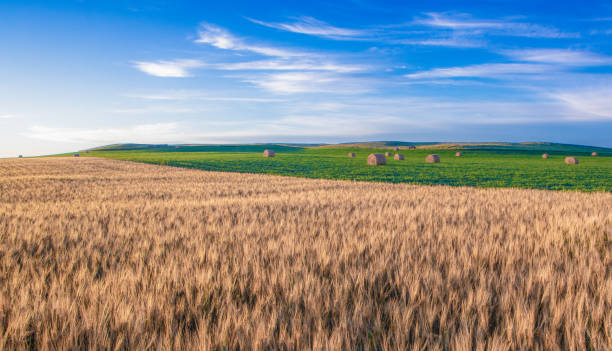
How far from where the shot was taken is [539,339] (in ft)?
6.51

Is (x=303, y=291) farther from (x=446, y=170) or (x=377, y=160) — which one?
(x=377, y=160)

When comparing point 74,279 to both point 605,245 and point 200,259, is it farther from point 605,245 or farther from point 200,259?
point 605,245

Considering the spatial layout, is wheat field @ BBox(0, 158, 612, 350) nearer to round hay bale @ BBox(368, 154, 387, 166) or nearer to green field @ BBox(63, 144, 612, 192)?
green field @ BBox(63, 144, 612, 192)

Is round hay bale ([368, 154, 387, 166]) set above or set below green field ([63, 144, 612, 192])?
above

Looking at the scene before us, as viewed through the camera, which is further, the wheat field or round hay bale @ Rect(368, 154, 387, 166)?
round hay bale @ Rect(368, 154, 387, 166)

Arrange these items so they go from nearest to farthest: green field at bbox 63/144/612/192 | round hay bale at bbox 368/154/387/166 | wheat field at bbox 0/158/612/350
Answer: wheat field at bbox 0/158/612/350 → green field at bbox 63/144/612/192 → round hay bale at bbox 368/154/387/166

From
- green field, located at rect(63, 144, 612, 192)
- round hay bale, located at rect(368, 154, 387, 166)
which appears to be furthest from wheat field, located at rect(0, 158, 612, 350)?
round hay bale, located at rect(368, 154, 387, 166)

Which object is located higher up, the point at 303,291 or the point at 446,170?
the point at 303,291

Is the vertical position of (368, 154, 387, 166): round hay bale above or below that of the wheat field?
above

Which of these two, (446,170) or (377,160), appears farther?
(377,160)

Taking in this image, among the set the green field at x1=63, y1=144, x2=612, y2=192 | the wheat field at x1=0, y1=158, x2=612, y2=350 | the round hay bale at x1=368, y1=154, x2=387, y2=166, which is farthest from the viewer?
the round hay bale at x1=368, y1=154, x2=387, y2=166

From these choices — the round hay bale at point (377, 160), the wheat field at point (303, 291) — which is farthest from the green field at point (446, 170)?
the wheat field at point (303, 291)

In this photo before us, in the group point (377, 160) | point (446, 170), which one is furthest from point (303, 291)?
point (377, 160)

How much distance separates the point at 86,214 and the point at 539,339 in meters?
7.55
